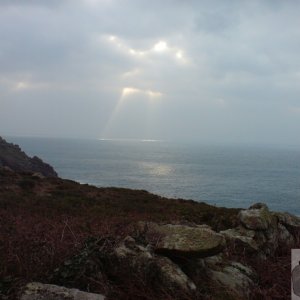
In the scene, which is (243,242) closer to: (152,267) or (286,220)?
(286,220)

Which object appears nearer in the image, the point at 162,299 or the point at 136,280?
the point at 162,299

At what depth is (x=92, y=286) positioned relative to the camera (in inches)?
229

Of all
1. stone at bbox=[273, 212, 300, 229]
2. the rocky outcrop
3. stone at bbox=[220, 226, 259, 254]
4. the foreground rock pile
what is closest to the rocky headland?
the foreground rock pile

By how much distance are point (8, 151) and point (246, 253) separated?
8253 centimetres

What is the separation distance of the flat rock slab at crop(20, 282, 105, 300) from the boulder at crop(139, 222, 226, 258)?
197cm

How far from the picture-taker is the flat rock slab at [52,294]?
5.00 meters

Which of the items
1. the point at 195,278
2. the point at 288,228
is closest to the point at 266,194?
the point at 288,228

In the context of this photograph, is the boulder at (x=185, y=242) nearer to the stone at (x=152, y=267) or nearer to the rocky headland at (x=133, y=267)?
the rocky headland at (x=133, y=267)

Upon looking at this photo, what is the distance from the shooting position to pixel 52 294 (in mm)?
5035

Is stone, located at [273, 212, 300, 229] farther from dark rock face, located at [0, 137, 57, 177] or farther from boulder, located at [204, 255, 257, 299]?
dark rock face, located at [0, 137, 57, 177]

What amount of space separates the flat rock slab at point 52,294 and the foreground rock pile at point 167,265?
18mm

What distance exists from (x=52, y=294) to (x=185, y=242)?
2749 mm

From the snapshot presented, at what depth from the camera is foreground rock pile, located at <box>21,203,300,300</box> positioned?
6012 millimetres

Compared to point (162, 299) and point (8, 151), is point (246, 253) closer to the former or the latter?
point (162, 299)
